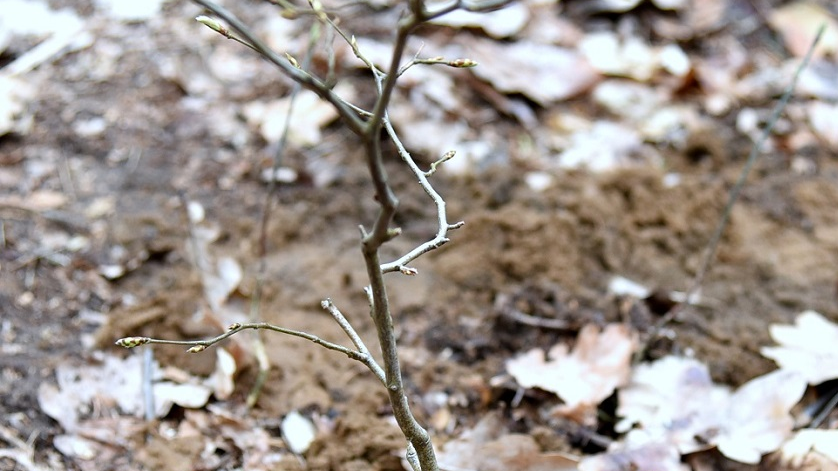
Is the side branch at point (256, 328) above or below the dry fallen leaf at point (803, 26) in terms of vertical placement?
above

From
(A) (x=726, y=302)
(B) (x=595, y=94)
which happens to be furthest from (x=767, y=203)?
(B) (x=595, y=94)

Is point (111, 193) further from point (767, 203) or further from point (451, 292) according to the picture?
point (767, 203)

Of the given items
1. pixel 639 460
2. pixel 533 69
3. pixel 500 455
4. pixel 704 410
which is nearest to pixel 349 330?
pixel 500 455

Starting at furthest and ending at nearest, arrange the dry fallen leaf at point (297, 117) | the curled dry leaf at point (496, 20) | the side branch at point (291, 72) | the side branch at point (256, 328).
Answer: the curled dry leaf at point (496, 20) → the dry fallen leaf at point (297, 117) → the side branch at point (256, 328) → the side branch at point (291, 72)

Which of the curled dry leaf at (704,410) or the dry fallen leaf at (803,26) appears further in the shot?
the dry fallen leaf at (803,26)

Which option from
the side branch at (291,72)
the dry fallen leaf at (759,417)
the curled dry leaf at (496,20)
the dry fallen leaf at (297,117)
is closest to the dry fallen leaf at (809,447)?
the dry fallen leaf at (759,417)

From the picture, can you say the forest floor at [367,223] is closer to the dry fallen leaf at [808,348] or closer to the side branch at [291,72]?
the dry fallen leaf at [808,348]

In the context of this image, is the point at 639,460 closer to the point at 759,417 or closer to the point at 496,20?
the point at 759,417

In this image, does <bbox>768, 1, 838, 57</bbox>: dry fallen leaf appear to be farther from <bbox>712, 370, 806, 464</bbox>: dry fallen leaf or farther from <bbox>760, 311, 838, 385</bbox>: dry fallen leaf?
<bbox>712, 370, 806, 464</bbox>: dry fallen leaf
